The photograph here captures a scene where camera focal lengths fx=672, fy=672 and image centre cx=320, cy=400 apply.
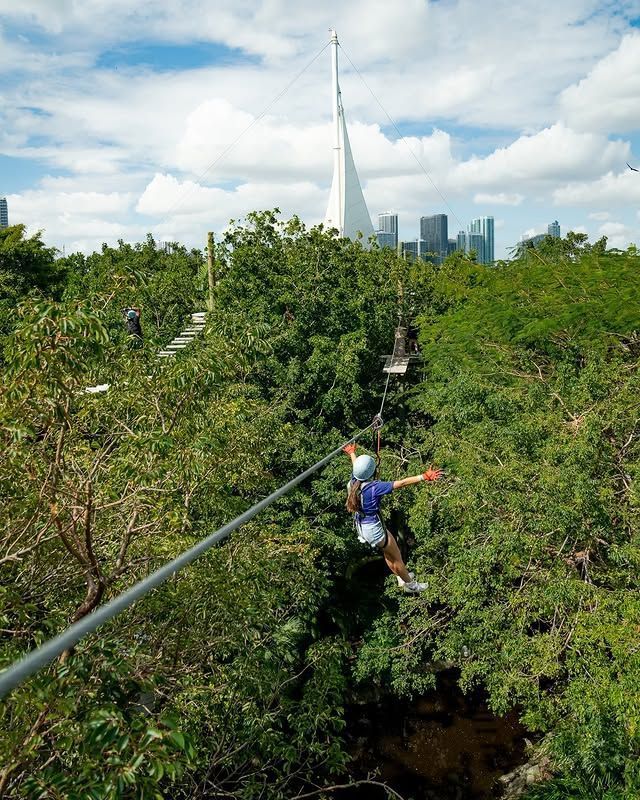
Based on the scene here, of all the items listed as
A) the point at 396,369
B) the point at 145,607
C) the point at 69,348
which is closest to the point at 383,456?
the point at 396,369

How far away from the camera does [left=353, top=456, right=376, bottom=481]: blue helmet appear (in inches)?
208

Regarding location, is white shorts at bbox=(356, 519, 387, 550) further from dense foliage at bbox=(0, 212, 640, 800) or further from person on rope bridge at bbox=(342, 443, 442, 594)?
dense foliage at bbox=(0, 212, 640, 800)

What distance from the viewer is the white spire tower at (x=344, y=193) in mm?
A: 32688

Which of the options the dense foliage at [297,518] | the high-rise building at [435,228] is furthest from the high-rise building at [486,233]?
the dense foliage at [297,518]

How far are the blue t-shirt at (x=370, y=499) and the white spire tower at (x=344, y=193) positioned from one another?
90.7 feet

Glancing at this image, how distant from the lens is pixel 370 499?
18.2 feet

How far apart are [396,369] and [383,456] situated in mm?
2121

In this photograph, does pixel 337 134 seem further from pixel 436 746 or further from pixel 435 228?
pixel 435 228

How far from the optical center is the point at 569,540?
9.06m

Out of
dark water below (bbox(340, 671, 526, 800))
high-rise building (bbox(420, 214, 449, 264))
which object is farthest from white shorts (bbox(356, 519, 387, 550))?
high-rise building (bbox(420, 214, 449, 264))

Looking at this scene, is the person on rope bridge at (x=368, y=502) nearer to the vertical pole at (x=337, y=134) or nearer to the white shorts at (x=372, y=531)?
the white shorts at (x=372, y=531)

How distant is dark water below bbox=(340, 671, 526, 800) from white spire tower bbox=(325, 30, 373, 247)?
22265mm

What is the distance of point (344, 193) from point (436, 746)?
27891mm

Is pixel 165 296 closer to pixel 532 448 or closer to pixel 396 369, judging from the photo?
pixel 396 369
